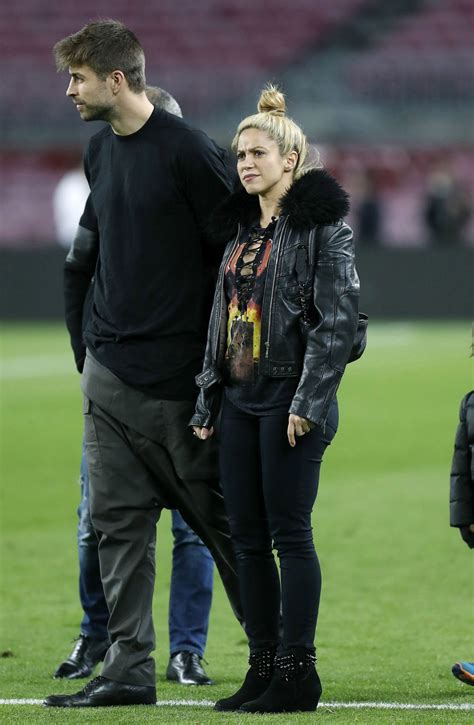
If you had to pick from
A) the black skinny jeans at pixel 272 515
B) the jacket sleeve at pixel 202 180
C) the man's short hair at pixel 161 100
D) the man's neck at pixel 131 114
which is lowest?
the black skinny jeans at pixel 272 515

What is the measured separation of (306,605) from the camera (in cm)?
513

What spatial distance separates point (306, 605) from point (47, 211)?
2911 cm

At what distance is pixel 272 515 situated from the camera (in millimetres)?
5113

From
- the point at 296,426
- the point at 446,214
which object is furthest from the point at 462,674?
the point at 446,214

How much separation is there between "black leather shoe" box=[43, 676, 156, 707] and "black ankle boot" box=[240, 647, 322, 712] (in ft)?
1.44

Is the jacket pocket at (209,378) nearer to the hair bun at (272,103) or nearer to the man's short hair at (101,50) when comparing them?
the hair bun at (272,103)

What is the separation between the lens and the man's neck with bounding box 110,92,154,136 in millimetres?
5488

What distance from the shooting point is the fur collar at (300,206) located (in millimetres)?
5125

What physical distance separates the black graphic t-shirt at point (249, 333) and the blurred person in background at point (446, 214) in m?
21.4

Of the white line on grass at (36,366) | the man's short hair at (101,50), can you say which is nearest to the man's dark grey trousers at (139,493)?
the man's short hair at (101,50)

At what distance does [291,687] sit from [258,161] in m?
1.70

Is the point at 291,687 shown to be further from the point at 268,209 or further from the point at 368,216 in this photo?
the point at 368,216

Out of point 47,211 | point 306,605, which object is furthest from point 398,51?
point 306,605

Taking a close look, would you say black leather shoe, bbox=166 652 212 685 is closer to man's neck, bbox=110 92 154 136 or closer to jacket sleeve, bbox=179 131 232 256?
jacket sleeve, bbox=179 131 232 256
